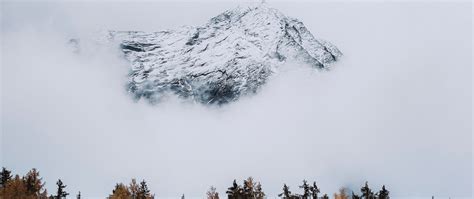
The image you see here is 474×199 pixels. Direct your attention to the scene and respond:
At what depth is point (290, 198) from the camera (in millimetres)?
116562

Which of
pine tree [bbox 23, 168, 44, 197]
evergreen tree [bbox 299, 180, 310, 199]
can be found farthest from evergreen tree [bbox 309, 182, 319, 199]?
pine tree [bbox 23, 168, 44, 197]

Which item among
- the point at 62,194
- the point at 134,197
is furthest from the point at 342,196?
the point at 62,194

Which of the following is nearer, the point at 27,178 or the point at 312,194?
the point at 27,178

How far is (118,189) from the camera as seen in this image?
4306 inches

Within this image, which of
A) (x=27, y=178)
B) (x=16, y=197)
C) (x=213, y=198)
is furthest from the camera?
(x=213, y=198)

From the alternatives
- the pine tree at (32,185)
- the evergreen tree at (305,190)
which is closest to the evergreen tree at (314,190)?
the evergreen tree at (305,190)

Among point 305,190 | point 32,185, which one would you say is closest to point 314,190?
point 305,190

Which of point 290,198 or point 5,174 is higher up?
point 5,174

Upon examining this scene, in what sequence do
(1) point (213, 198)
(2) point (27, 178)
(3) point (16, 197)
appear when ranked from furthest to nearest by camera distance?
1. (1) point (213, 198)
2. (2) point (27, 178)
3. (3) point (16, 197)

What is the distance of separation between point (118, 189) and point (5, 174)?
22434mm

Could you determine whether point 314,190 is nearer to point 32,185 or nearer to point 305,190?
point 305,190

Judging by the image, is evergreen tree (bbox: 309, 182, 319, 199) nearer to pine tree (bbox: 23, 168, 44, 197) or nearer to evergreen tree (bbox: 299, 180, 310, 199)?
evergreen tree (bbox: 299, 180, 310, 199)

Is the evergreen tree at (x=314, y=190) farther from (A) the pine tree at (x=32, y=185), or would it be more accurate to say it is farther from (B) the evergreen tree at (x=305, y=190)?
(A) the pine tree at (x=32, y=185)

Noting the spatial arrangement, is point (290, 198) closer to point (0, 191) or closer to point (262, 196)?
point (262, 196)
